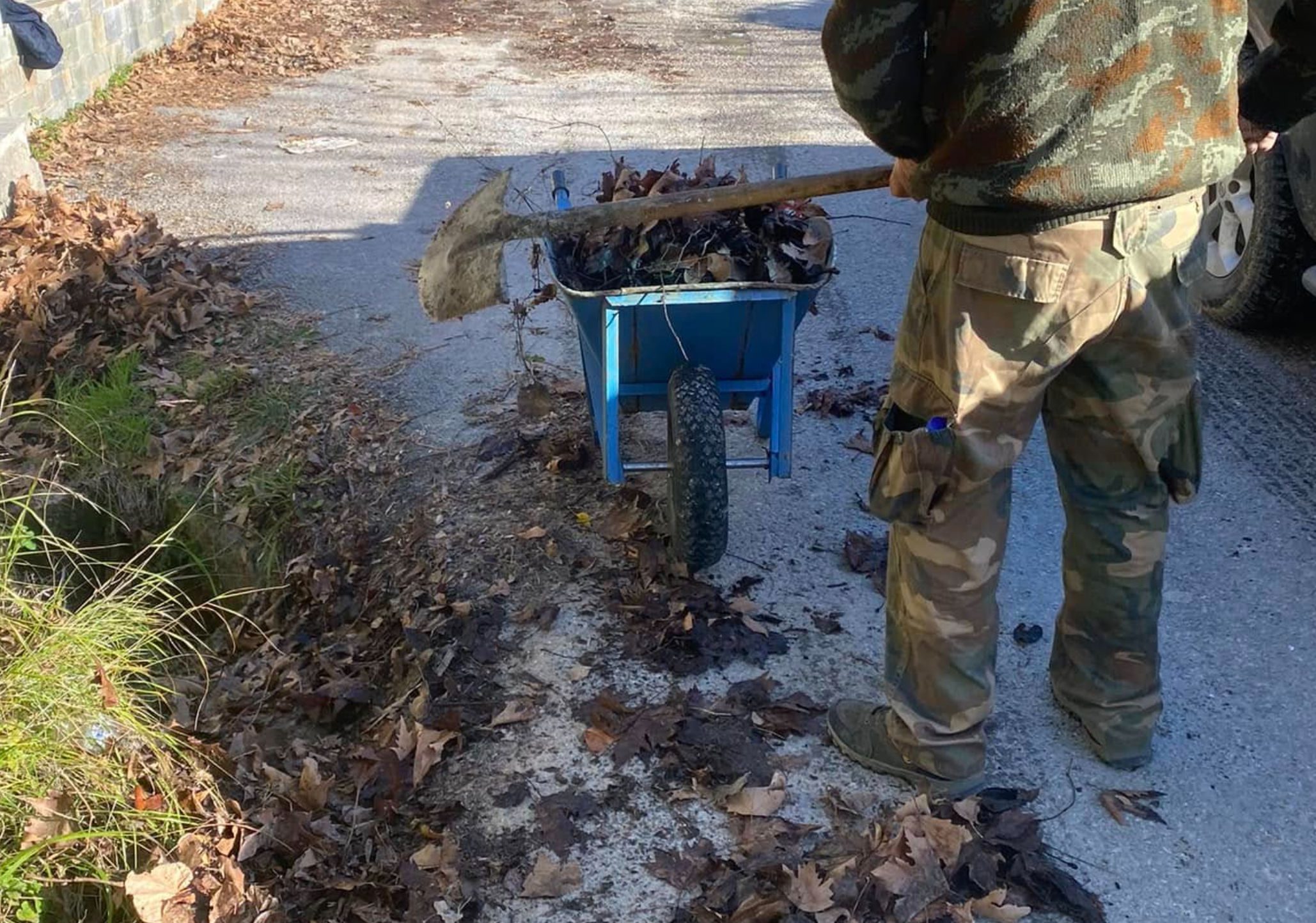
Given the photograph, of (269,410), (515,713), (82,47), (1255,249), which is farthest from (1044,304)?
(82,47)

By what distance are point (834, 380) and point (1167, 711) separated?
2.35 meters

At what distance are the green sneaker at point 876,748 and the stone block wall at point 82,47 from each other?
6.81m

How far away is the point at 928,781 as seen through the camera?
125 inches

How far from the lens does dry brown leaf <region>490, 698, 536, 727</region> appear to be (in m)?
3.51

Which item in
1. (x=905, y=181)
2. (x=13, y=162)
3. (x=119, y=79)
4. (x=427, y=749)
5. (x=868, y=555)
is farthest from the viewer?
(x=119, y=79)

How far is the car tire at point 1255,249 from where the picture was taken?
5.07m

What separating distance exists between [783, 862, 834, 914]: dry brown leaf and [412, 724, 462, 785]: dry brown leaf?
104cm

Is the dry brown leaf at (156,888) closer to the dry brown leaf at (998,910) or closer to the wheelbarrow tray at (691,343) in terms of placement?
the wheelbarrow tray at (691,343)

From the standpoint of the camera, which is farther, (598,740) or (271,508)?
(271,508)

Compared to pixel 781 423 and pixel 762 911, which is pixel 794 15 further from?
pixel 762 911

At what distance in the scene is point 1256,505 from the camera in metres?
4.42

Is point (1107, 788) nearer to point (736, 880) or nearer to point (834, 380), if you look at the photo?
point (736, 880)

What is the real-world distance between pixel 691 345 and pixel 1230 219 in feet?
9.73

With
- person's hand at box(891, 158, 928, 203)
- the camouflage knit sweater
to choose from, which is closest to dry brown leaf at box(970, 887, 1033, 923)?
the camouflage knit sweater
